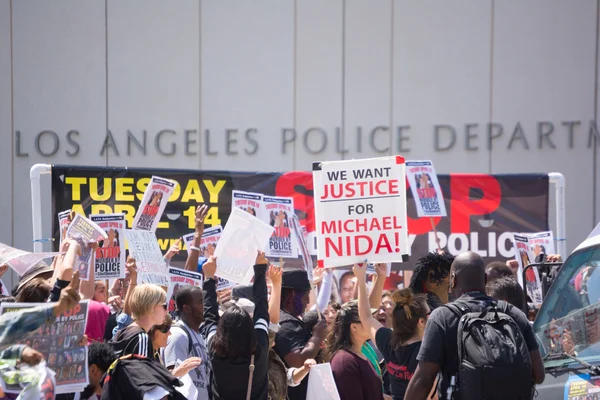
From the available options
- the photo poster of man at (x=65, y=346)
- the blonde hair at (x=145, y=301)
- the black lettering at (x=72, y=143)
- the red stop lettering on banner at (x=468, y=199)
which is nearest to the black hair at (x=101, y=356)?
the blonde hair at (x=145, y=301)

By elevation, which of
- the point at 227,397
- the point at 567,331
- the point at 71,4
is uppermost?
the point at 71,4

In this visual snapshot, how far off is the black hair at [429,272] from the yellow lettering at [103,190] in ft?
14.1

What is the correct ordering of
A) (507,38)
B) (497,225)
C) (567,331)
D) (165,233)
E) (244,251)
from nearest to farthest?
(567,331) → (244,251) → (165,233) → (497,225) → (507,38)

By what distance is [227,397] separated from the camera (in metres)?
5.59

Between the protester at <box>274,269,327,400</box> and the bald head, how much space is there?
166 cm

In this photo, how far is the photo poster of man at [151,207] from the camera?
8.63 metres

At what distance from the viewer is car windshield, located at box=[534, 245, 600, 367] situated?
5414 millimetres

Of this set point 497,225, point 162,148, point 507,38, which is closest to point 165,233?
point 497,225

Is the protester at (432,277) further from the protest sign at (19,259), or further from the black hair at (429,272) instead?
the protest sign at (19,259)

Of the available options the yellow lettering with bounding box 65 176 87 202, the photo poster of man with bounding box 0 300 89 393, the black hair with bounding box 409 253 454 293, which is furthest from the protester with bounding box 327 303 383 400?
the yellow lettering with bounding box 65 176 87 202

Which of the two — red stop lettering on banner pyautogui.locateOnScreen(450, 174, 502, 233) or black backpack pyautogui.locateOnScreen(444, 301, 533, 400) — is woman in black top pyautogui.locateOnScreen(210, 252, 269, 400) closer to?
black backpack pyautogui.locateOnScreen(444, 301, 533, 400)

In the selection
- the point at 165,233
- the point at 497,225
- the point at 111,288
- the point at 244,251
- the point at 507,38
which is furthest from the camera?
the point at 507,38

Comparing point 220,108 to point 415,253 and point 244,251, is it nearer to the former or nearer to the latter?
point 415,253

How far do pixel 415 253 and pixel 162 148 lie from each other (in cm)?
559
